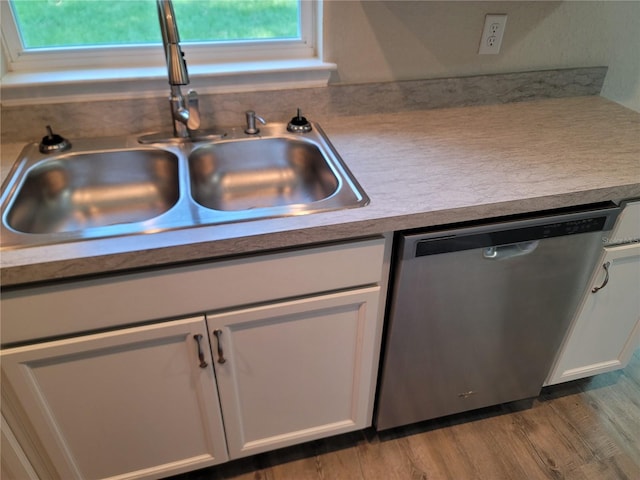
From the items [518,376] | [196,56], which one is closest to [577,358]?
[518,376]

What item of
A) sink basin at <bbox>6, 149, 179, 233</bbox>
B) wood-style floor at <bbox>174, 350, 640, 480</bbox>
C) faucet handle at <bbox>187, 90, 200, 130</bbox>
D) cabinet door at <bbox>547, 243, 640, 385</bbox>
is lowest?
wood-style floor at <bbox>174, 350, 640, 480</bbox>

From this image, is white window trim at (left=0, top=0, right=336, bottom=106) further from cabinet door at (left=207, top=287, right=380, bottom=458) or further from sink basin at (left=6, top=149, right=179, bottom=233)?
cabinet door at (left=207, top=287, right=380, bottom=458)

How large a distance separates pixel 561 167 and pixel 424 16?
63 cm

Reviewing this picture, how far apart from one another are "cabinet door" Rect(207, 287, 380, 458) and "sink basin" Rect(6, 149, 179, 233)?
467mm

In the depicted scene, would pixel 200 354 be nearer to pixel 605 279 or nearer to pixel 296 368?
pixel 296 368

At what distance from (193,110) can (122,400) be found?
31.6 inches

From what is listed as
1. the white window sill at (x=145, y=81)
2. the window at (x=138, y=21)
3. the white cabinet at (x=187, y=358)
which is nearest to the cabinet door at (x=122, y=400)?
the white cabinet at (x=187, y=358)

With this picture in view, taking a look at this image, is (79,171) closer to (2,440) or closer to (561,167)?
(2,440)

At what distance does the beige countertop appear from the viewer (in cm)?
94

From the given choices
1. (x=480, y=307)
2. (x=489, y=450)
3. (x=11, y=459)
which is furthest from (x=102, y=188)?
(x=489, y=450)

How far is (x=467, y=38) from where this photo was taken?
1544 mm

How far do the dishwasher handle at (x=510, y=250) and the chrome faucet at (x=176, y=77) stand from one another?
0.89 meters

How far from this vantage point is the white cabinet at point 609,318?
1355 millimetres

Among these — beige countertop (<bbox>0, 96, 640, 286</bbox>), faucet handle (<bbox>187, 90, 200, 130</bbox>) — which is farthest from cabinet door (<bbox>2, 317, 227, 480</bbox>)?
faucet handle (<bbox>187, 90, 200, 130</bbox>)
